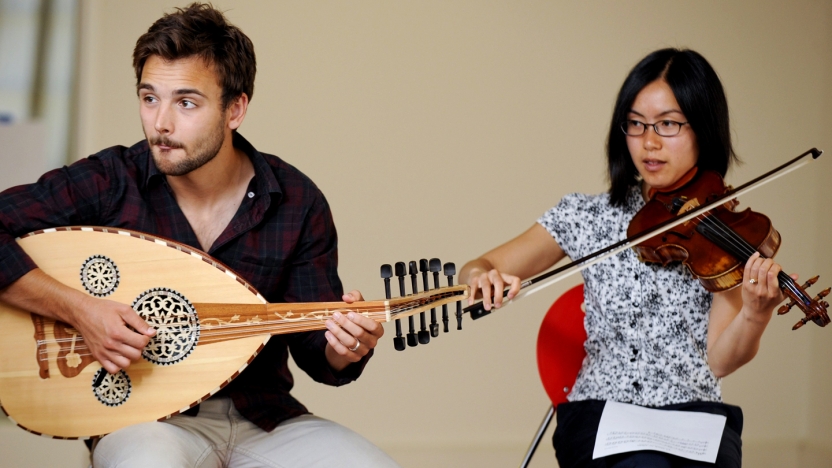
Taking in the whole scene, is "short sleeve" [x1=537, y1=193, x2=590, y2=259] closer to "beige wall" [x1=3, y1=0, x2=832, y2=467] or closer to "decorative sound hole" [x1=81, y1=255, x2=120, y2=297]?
"decorative sound hole" [x1=81, y1=255, x2=120, y2=297]

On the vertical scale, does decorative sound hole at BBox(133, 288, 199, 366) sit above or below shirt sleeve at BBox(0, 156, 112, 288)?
below

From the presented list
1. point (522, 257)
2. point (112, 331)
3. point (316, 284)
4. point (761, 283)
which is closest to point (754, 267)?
point (761, 283)

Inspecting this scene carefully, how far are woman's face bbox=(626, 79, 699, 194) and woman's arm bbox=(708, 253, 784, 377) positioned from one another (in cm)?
29

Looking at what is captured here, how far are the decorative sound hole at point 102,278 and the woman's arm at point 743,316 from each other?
120 cm

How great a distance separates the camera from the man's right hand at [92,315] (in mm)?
1582

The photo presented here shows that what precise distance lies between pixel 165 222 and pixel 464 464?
6.58ft

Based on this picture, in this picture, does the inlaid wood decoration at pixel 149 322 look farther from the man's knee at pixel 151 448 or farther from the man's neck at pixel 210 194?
the man's neck at pixel 210 194

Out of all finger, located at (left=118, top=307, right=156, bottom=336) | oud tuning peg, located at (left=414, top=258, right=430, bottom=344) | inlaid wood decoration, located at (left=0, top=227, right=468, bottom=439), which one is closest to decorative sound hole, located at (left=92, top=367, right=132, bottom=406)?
inlaid wood decoration, located at (left=0, top=227, right=468, bottom=439)

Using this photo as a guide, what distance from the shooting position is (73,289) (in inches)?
64.1

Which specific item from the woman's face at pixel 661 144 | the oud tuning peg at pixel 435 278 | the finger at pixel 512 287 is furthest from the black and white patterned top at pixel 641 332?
the oud tuning peg at pixel 435 278

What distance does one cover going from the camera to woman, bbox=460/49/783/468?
189 centimetres

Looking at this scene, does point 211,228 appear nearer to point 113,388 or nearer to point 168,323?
point 168,323

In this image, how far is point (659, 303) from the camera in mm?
1948

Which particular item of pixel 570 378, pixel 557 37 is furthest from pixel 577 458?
pixel 557 37
